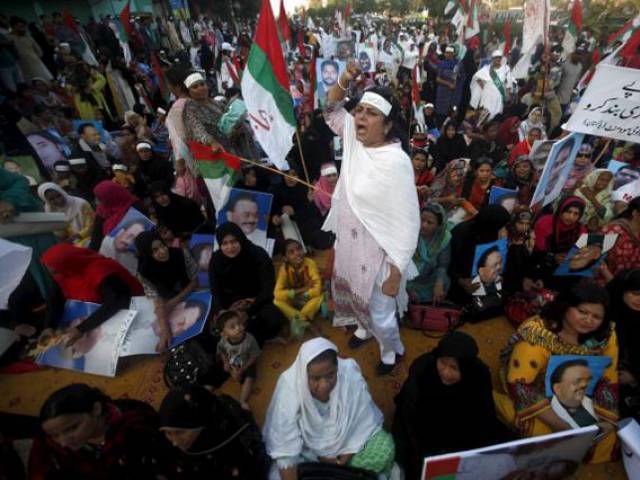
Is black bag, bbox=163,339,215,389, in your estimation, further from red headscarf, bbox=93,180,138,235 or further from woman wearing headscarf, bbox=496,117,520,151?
woman wearing headscarf, bbox=496,117,520,151

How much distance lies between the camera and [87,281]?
9.76 feet

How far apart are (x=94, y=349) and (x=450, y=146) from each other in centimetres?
549

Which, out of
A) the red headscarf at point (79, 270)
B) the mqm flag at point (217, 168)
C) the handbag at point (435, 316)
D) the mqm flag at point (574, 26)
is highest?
the mqm flag at point (574, 26)

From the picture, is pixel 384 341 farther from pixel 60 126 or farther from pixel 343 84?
pixel 60 126

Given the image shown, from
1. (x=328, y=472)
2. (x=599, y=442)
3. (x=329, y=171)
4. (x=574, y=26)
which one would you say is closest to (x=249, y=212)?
(x=329, y=171)

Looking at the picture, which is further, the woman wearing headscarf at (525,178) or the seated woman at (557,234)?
the woman wearing headscarf at (525,178)

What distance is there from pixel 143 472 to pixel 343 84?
2589 millimetres

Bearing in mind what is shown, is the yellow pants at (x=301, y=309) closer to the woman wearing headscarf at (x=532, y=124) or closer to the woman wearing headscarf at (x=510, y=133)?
the woman wearing headscarf at (x=532, y=124)

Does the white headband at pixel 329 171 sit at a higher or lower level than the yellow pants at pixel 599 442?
higher

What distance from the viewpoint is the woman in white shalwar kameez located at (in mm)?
1957

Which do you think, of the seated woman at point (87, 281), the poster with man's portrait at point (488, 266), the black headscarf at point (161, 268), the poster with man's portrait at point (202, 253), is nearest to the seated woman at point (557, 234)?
the poster with man's portrait at point (488, 266)

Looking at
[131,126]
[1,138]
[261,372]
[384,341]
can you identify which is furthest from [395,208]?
[1,138]

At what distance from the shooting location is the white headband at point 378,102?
6.22 feet

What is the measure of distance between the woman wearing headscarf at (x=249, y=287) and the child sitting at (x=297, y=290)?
10cm
